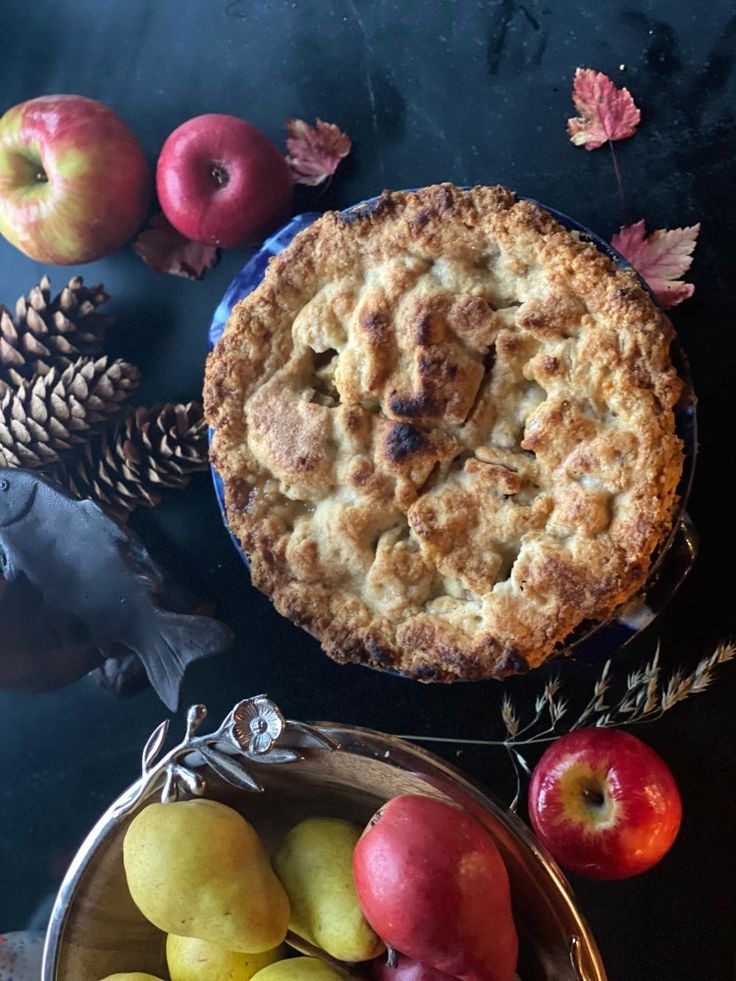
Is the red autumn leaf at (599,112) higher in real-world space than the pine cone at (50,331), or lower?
higher

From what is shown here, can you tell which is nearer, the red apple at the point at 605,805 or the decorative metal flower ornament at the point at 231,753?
the decorative metal flower ornament at the point at 231,753

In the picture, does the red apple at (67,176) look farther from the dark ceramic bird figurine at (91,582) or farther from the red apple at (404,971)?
the red apple at (404,971)

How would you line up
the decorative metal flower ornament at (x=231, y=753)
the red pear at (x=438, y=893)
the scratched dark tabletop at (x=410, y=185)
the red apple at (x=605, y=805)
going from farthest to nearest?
the scratched dark tabletop at (x=410, y=185)
the red apple at (x=605, y=805)
the decorative metal flower ornament at (x=231, y=753)
the red pear at (x=438, y=893)

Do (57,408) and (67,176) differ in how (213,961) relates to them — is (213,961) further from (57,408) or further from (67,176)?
(67,176)

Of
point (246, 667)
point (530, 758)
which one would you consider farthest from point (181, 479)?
point (530, 758)

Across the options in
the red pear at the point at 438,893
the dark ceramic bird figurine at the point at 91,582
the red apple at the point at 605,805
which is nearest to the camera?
the red pear at the point at 438,893

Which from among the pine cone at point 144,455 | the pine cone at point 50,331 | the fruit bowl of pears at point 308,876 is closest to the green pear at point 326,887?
the fruit bowl of pears at point 308,876

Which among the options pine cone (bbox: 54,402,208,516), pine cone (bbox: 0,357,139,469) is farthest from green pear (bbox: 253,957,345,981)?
pine cone (bbox: 0,357,139,469)

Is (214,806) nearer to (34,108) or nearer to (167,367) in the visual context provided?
(167,367)
